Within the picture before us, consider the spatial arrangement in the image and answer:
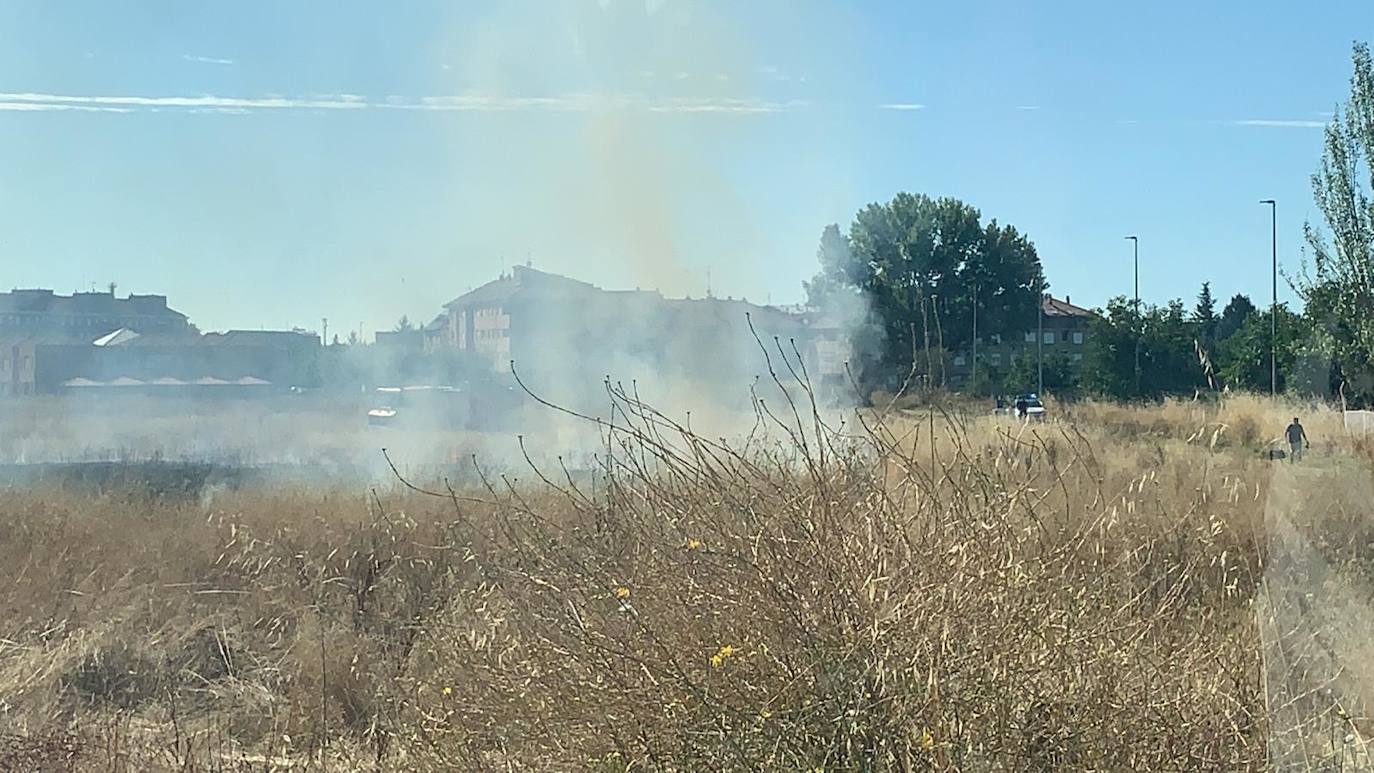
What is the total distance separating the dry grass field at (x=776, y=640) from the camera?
4.00 metres

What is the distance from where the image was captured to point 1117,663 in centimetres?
419

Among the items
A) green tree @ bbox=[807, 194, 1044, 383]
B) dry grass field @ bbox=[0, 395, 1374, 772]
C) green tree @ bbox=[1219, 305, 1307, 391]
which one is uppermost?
green tree @ bbox=[807, 194, 1044, 383]

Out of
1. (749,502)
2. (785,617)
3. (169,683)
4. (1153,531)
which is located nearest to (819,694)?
(785,617)

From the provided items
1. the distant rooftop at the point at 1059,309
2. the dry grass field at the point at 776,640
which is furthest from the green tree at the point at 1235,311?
the dry grass field at the point at 776,640

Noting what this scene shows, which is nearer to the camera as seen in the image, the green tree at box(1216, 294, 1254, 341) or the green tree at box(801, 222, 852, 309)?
the green tree at box(801, 222, 852, 309)

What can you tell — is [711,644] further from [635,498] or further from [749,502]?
[635,498]

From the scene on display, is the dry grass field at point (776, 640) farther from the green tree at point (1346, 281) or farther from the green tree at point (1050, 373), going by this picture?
the green tree at point (1050, 373)

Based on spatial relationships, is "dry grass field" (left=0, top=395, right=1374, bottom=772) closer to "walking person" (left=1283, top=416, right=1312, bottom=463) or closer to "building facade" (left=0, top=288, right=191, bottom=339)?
"walking person" (left=1283, top=416, right=1312, bottom=463)

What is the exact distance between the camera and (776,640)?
4.10 metres

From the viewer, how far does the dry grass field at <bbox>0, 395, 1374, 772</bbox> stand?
4.00 m

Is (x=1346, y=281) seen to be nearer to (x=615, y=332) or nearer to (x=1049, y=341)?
(x=615, y=332)

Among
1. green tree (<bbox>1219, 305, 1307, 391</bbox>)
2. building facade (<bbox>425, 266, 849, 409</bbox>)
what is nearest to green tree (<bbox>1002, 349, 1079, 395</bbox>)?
green tree (<bbox>1219, 305, 1307, 391</bbox>)

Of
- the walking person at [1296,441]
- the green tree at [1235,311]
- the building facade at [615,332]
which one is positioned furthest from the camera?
the green tree at [1235,311]

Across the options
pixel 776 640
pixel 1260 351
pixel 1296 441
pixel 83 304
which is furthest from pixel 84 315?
pixel 1260 351
